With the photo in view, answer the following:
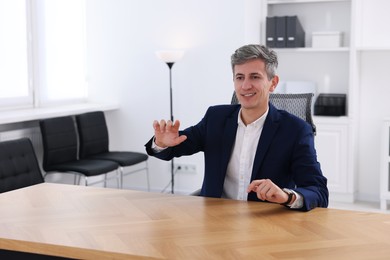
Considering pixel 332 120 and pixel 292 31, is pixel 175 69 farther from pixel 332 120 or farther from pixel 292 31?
pixel 332 120

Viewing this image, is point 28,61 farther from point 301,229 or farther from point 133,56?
point 301,229

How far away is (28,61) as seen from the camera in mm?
5566

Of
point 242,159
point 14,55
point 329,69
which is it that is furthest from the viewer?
point 329,69

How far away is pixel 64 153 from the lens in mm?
5379

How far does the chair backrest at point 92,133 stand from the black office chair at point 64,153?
0.11 m

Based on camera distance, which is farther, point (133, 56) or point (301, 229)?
point (133, 56)

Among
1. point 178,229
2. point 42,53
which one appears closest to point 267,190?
point 178,229

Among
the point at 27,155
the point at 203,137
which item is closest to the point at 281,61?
the point at 27,155

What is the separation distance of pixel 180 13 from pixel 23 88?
1657 mm

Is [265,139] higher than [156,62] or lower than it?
lower

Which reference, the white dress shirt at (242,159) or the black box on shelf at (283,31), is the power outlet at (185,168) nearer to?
the black box on shelf at (283,31)

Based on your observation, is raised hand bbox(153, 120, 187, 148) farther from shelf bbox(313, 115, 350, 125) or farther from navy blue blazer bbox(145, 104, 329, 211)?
shelf bbox(313, 115, 350, 125)

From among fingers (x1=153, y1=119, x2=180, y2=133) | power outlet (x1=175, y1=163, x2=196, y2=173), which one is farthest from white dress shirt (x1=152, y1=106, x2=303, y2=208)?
power outlet (x1=175, y1=163, x2=196, y2=173)

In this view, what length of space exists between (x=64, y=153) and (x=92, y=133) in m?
0.47
